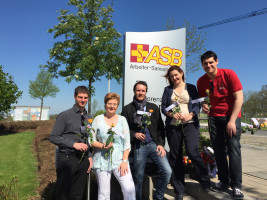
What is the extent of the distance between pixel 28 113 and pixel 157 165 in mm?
30402

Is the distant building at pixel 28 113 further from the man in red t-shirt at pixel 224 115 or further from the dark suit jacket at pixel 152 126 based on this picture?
the man in red t-shirt at pixel 224 115

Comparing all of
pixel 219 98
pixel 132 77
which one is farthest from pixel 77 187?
pixel 132 77

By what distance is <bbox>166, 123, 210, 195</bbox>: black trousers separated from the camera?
9.43 ft

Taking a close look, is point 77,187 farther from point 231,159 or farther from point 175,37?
point 175,37

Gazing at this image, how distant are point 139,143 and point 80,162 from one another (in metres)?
0.89

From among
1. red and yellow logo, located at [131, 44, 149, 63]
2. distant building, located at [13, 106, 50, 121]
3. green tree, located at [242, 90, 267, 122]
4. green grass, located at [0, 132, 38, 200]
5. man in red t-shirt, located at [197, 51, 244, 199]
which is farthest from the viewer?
green tree, located at [242, 90, 267, 122]

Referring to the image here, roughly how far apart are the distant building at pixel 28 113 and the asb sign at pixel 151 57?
27.5 metres

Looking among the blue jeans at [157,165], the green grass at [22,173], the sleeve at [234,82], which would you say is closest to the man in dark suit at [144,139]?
the blue jeans at [157,165]

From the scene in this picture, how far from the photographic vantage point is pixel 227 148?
2.91 meters

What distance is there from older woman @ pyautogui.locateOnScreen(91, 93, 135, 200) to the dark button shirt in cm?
23

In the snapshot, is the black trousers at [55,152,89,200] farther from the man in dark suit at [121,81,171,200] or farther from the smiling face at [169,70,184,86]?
the smiling face at [169,70,184,86]

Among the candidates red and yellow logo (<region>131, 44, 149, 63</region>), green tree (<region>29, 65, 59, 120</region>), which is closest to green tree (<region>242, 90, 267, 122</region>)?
green tree (<region>29, 65, 59, 120</region>)

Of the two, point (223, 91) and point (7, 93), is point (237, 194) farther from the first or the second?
point (7, 93)

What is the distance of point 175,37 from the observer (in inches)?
214
